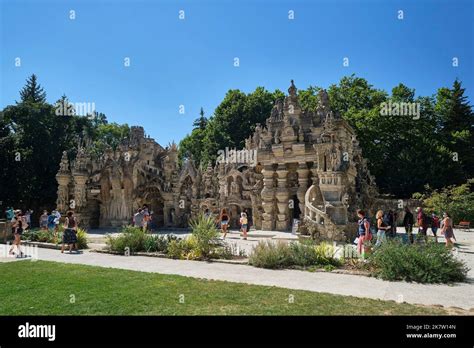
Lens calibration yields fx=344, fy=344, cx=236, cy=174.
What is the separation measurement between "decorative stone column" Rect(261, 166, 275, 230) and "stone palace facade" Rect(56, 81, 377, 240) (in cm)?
7

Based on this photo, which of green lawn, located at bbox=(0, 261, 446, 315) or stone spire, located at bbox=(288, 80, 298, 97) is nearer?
green lawn, located at bbox=(0, 261, 446, 315)

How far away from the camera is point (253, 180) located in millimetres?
28453

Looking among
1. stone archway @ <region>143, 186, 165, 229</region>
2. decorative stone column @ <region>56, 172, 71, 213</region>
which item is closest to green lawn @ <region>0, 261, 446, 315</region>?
stone archway @ <region>143, 186, 165, 229</region>

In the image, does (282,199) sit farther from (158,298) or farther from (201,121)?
(201,121)

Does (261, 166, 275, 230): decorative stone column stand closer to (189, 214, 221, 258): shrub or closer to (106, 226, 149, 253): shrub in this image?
(189, 214, 221, 258): shrub

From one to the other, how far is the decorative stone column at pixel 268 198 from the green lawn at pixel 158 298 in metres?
14.5

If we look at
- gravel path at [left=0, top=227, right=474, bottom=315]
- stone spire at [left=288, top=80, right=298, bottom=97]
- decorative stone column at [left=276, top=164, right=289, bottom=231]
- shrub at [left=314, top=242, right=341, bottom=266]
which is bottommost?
gravel path at [left=0, top=227, right=474, bottom=315]

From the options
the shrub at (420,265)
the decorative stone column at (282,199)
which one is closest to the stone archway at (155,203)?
the decorative stone column at (282,199)

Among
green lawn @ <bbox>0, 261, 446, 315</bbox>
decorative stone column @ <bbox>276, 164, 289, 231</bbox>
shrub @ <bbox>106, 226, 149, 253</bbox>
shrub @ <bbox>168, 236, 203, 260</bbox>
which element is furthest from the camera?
decorative stone column @ <bbox>276, 164, 289, 231</bbox>

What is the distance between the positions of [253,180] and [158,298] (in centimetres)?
2111

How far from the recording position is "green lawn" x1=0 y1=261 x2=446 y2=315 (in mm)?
6800

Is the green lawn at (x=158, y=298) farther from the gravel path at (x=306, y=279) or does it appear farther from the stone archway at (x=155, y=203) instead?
the stone archway at (x=155, y=203)
